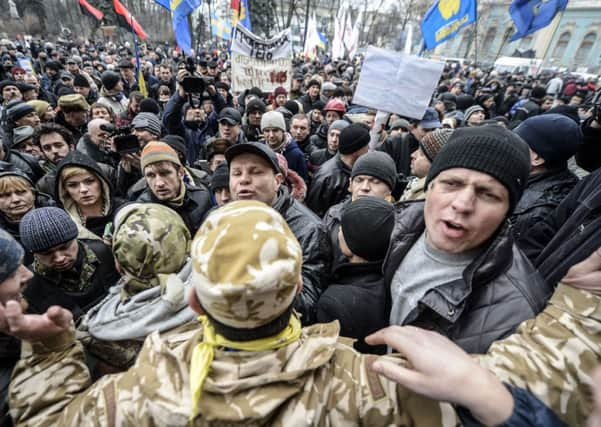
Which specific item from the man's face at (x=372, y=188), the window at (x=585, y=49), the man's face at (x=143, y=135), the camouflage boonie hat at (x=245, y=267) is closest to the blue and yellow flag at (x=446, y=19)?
the man's face at (x=372, y=188)

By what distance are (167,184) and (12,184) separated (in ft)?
4.06

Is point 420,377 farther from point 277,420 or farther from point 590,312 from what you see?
point 590,312

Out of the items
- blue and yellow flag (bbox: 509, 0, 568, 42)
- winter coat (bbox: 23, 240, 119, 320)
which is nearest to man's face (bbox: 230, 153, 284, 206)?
winter coat (bbox: 23, 240, 119, 320)

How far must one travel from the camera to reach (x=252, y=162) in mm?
2363

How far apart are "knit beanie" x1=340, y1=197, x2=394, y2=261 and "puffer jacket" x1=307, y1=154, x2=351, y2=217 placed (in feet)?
6.28

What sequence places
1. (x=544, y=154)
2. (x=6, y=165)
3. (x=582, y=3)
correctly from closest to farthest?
(x=544, y=154), (x=6, y=165), (x=582, y=3)

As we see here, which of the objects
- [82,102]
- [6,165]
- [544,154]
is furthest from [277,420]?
[82,102]

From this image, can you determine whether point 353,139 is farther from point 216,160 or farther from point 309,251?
point 309,251

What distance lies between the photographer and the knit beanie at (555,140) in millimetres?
2613

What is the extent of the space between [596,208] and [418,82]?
3.00m

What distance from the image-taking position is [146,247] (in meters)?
1.51

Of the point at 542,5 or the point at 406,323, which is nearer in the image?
the point at 406,323

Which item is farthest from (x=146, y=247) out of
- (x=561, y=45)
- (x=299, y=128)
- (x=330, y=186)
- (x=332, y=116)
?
(x=561, y=45)

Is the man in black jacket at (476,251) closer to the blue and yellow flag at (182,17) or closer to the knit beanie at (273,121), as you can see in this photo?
the knit beanie at (273,121)
